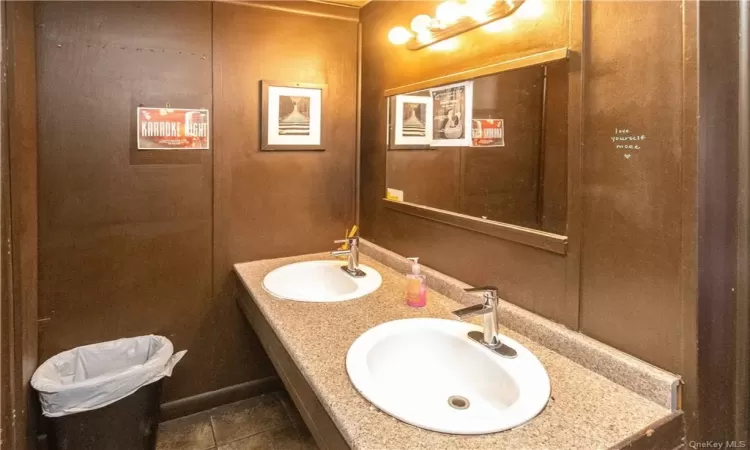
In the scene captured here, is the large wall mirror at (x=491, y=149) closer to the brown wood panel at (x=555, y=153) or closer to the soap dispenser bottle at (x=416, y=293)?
the brown wood panel at (x=555, y=153)

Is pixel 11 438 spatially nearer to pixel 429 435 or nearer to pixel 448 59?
pixel 429 435

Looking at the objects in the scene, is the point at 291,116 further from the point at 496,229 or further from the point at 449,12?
the point at 496,229

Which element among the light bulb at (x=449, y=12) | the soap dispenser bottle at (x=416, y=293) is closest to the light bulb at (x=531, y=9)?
the light bulb at (x=449, y=12)

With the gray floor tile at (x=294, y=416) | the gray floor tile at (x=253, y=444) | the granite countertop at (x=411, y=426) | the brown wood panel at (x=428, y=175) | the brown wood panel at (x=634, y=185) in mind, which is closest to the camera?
the granite countertop at (x=411, y=426)

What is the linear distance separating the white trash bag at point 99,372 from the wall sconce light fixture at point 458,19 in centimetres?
163

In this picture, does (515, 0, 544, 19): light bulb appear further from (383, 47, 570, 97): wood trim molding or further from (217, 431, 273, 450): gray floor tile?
(217, 431, 273, 450): gray floor tile

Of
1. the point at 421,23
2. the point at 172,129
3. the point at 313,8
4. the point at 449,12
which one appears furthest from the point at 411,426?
the point at 313,8

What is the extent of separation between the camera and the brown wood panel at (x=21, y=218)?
1288mm

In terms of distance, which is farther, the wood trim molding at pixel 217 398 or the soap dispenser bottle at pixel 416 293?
the wood trim molding at pixel 217 398

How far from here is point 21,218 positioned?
4.62 ft

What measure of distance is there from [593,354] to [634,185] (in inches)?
16.6

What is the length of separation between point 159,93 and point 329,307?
1.19 meters

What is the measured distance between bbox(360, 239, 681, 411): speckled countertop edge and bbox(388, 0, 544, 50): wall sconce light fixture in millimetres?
864

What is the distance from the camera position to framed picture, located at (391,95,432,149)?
1.67 m
